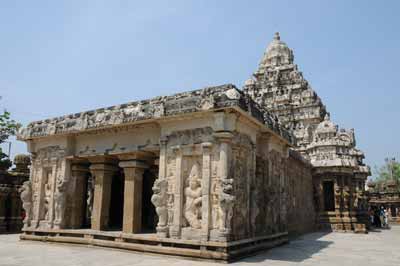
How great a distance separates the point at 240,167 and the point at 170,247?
2752 mm

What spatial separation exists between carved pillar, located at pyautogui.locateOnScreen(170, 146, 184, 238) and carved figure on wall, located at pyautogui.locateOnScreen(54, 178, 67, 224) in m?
4.73

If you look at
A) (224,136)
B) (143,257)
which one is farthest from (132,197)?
(224,136)

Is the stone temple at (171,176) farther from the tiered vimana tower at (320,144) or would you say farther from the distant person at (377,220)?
the distant person at (377,220)

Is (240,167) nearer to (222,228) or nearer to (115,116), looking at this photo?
(222,228)

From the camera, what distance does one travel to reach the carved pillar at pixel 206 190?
27.8 ft

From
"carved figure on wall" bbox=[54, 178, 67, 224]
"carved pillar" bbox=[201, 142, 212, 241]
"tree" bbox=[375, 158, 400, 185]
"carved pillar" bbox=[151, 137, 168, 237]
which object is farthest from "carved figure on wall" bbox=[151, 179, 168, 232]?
"tree" bbox=[375, 158, 400, 185]

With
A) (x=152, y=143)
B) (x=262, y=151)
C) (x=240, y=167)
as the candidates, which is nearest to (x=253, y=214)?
(x=240, y=167)

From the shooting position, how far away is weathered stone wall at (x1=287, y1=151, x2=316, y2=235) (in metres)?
15.6

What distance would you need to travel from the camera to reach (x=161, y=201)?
9250 millimetres

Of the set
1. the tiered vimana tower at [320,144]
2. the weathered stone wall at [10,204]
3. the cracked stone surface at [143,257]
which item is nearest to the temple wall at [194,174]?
the cracked stone surface at [143,257]

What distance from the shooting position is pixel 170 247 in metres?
8.87

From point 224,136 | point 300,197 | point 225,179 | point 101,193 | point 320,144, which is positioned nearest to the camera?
point 225,179

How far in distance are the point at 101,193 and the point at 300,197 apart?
A: 10535 mm

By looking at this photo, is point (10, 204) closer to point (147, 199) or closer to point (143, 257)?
point (147, 199)
